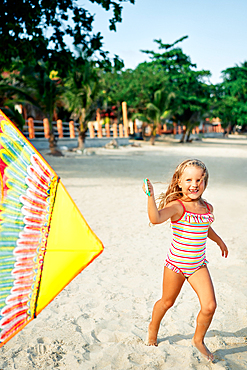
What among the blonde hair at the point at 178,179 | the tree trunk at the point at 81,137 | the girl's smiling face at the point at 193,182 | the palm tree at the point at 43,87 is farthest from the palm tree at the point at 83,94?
the girl's smiling face at the point at 193,182

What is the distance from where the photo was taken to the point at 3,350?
2279 millimetres

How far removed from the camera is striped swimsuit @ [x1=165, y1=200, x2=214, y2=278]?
2066mm

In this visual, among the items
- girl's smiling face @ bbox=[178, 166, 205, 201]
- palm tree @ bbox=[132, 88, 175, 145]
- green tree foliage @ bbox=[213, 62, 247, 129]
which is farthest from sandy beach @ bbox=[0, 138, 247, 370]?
green tree foliage @ bbox=[213, 62, 247, 129]

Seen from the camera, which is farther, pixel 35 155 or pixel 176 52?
pixel 176 52

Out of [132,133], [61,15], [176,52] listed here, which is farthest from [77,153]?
[176,52]

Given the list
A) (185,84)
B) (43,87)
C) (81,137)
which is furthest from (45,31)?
(185,84)

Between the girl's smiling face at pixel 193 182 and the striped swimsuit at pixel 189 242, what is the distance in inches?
4.0

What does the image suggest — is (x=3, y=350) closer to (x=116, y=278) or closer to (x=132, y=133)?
(x=116, y=278)

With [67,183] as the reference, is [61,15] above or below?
above

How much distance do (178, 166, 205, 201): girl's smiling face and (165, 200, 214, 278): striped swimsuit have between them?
100 millimetres

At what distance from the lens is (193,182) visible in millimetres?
2086

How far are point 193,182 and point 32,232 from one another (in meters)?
0.97

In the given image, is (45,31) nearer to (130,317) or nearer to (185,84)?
(130,317)

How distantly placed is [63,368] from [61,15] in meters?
8.65
